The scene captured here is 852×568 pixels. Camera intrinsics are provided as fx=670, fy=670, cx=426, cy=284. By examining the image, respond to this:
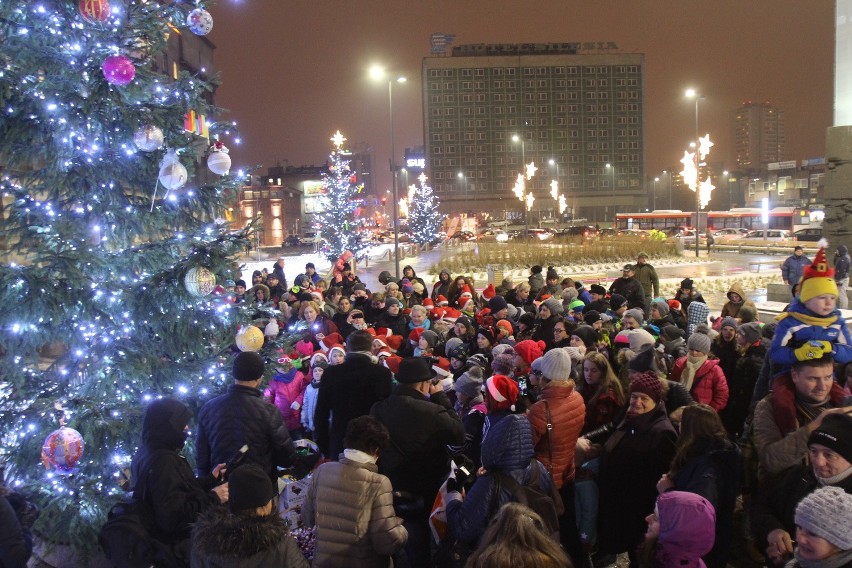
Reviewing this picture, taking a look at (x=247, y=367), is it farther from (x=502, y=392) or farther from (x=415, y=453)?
(x=502, y=392)

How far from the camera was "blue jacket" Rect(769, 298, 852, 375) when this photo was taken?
14.8 feet

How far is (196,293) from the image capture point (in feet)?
17.5

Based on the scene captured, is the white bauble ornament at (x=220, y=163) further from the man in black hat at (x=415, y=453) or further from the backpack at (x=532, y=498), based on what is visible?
the backpack at (x=532, y=498)

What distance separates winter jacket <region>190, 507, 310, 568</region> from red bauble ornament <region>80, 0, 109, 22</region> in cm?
384

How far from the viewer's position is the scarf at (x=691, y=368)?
21.0 feet

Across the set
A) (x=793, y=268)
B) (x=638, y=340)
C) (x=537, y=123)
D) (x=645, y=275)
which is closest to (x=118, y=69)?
(x=638, y=340)

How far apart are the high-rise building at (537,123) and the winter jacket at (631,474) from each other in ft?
410

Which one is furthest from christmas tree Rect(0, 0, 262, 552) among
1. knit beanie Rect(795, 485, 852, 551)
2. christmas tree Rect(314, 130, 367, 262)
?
christmas tree Rect(314, 130, 367, 262)

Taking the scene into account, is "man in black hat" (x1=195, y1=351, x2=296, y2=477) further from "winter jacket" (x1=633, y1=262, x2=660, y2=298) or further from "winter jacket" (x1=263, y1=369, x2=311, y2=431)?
"winter jacket" (x1=633, y1=262, x2=660, y2=298)

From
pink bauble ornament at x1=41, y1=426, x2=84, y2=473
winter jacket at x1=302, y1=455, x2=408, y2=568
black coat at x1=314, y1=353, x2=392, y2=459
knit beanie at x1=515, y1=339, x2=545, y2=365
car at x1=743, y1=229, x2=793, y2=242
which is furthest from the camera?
car at x1=743, y1=229, x2=793, y2=242

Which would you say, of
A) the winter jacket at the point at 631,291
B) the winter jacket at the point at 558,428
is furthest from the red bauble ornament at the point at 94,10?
the winter jacket at the point at 631,291

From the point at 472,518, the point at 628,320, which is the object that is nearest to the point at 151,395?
the point at 472,518

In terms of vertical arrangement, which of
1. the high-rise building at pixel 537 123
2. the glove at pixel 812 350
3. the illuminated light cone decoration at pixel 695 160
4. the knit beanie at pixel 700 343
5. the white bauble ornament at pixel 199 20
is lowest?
the knit beanie at pixel 700 343

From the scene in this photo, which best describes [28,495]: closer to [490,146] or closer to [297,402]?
[297,402]
